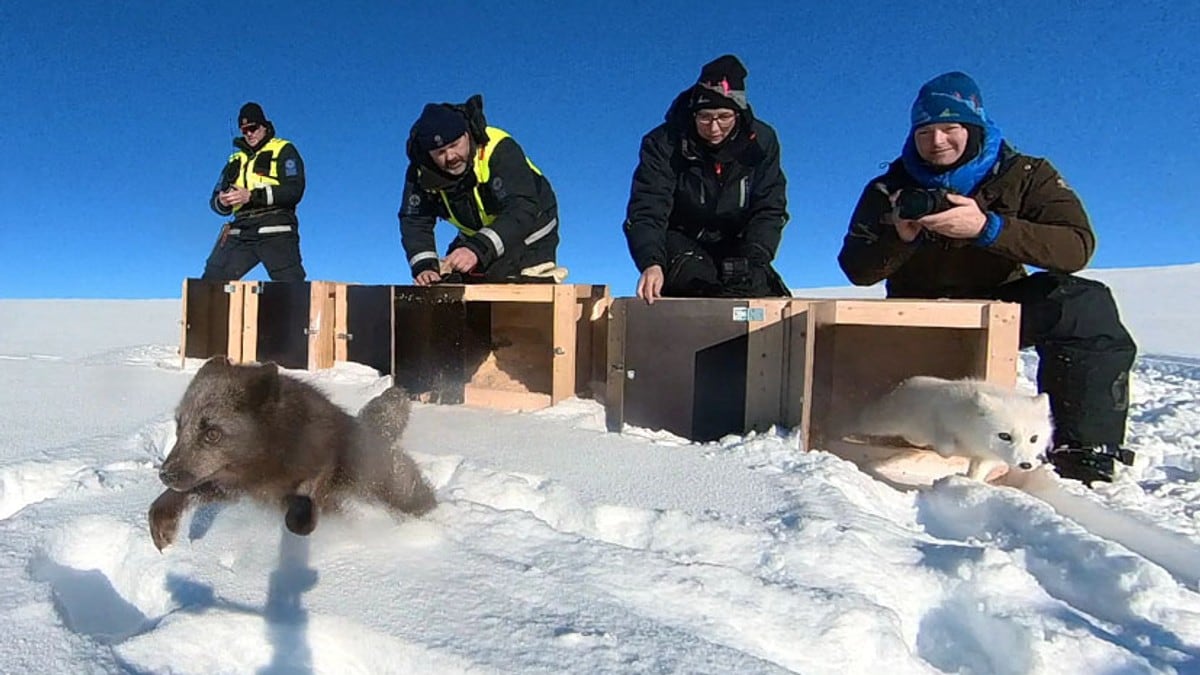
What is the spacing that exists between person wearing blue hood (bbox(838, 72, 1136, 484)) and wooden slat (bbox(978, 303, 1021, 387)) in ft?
0.89

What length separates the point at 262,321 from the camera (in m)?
5.09

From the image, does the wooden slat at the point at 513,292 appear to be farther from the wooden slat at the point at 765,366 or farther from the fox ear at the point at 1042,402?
the fox ear at the point at 1042,402

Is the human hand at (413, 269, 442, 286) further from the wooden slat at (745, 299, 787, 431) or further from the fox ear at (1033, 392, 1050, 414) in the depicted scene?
the fox ear at (1033, 392, 1050, 414)

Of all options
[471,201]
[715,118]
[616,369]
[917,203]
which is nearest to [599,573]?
[616,369]

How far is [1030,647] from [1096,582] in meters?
0.48

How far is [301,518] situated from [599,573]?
708mm

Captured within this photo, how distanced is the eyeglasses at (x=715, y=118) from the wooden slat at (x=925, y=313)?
1.38m

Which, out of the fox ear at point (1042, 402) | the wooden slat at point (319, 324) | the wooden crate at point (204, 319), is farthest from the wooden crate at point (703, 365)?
the wooden crate at point (204, 319)

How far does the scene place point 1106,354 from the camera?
3.02 m

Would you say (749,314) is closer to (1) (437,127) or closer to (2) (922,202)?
(2) (922,202)

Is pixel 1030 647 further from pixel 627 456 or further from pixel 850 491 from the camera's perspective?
pixel 627 456

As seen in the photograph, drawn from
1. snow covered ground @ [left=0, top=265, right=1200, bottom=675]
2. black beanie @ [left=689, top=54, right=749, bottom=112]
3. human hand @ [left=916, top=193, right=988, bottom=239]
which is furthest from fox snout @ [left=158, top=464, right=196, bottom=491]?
black beanie @ [left=689, top=54, right=749, bottom=112]

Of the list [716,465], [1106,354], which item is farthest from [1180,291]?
[716,465]

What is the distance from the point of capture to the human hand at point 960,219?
9.43 feet
